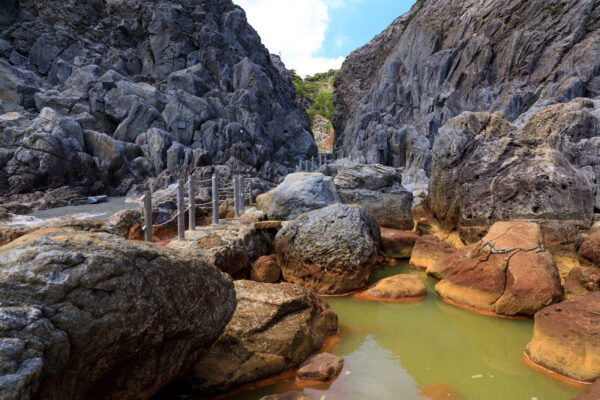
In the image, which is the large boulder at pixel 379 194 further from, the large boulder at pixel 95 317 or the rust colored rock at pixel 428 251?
the large boulder at pixel 95 317

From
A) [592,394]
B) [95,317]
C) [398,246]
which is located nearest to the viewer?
[95,317]

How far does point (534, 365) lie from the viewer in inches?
144

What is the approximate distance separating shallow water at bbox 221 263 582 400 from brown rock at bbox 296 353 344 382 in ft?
0.30

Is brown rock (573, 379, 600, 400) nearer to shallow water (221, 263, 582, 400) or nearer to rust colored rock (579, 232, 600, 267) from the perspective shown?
shallow water (221, 263, 582, 400)

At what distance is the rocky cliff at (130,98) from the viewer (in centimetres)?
2539

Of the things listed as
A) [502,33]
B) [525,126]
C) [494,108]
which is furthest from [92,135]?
[502,33]

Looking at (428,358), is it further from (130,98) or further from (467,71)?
(130,98)

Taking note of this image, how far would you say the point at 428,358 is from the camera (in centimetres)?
390

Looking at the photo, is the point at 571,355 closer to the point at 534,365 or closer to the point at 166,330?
the point at 534,365

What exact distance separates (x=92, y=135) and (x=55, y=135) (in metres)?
4.22

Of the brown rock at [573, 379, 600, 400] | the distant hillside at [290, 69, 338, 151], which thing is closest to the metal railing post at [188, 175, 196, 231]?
the brown rock at [573, 379, 600, 400]

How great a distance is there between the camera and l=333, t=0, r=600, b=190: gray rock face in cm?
2777

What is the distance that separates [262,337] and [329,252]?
8.16 feet

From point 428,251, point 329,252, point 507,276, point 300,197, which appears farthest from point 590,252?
point 300,197
